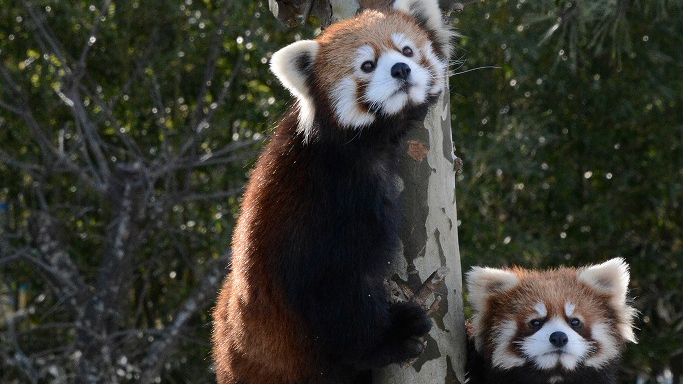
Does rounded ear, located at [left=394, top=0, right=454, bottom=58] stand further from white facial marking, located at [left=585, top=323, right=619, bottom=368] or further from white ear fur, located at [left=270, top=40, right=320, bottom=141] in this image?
white facial marking, located at [left=585, top=323, right=619, bottom=368]

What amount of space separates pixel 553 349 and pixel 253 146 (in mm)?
2774

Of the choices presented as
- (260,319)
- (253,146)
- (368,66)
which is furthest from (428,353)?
(253,146)

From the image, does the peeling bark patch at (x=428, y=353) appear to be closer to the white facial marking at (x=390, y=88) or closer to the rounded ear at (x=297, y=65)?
the white facial marking at (x=390, y=88)

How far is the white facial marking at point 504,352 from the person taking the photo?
253 cm

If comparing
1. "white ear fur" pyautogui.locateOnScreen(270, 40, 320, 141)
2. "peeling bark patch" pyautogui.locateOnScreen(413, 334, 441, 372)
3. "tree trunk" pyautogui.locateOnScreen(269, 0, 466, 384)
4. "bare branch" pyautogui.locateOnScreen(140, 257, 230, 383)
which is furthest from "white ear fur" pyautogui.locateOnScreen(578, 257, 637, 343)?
"bare branch" pyautogui.locateOnScreen(140, 257, 230, 383)

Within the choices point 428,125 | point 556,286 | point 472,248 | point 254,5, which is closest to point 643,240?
point 472,248

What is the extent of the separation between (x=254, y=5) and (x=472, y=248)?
173 centimetres

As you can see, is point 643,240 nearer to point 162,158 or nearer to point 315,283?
point 162,158

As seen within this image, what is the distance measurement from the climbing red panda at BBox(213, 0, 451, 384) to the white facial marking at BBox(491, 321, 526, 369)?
0.26 m

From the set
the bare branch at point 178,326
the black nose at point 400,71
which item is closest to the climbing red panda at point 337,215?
the black nose at point 400,71

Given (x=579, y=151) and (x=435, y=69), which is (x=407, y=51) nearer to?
(x=435, y=69)

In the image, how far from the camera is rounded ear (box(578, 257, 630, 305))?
8.99ft

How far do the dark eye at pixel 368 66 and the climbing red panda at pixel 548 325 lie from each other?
2.38ft

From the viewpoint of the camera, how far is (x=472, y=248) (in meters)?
4.83
